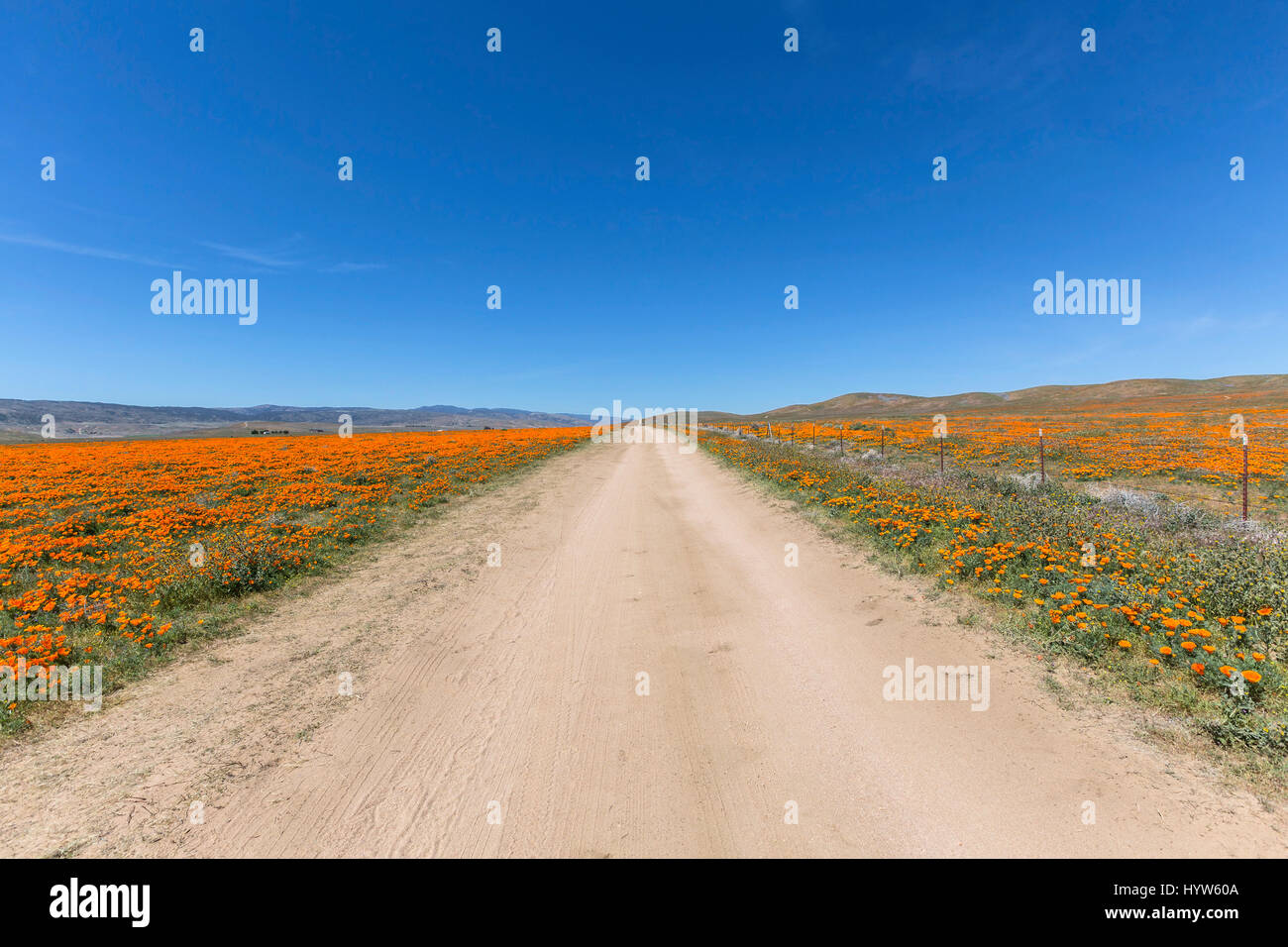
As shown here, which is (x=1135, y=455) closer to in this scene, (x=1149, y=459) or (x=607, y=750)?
(x=1149, y=459)

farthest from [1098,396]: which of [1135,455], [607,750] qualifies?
[607,750]

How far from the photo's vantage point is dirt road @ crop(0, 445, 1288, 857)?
3180 millimetres

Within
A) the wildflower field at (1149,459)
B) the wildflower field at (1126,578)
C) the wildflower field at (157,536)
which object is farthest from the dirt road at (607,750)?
the wildflower field at (1149,459)

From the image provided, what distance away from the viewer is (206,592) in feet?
24.1

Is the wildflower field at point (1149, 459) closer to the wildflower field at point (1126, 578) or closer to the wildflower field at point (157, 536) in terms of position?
the wildflower field at point (1126, 578)

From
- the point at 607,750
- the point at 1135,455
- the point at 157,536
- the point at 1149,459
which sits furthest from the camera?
the point at 1135,455

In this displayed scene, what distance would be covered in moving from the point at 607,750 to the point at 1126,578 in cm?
703

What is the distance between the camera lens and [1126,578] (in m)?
6.24

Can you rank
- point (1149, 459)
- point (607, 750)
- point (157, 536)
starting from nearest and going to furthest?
point (607, 750) < point (157, 536) < point (1149, 459)

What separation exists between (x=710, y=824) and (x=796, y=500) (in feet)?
37.9

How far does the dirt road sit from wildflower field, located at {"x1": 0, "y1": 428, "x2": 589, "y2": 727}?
1293 millimetres

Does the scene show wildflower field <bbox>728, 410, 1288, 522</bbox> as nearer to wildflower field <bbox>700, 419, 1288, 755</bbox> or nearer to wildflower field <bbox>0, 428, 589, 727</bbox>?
wildflower field <bbox>700, 419, 1288, 755</bbox>

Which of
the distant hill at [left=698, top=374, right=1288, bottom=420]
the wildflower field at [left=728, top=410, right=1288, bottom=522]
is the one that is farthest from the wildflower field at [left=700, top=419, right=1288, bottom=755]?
the distant hill at [left=698, top=374, right=1288, bottom=420]

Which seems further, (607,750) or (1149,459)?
(1149,459)
